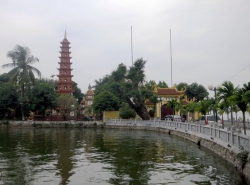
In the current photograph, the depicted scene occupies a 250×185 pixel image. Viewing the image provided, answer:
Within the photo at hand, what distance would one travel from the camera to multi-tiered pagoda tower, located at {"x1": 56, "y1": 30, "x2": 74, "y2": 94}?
56.6 metres

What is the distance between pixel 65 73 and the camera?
5725cm

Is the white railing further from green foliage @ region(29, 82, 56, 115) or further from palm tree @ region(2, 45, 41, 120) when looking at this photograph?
palm tree @ region(2, 45, 41, 120)

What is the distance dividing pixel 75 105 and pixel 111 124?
8.41 meters

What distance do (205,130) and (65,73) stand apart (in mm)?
42375

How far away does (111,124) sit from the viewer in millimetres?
Answer: 41062

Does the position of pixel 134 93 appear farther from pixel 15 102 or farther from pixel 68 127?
pixel 15 102

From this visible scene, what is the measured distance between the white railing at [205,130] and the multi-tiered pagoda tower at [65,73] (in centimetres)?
1793

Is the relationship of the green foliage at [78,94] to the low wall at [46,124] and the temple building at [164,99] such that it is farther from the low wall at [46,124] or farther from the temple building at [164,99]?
the temple building at [164,99]

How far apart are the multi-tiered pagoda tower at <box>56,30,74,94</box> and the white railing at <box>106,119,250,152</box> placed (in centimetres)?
1793

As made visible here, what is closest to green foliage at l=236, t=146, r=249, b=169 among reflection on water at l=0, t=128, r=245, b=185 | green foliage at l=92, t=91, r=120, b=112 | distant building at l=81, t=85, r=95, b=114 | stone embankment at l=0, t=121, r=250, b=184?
stone embankment at l=0, t=121, r=250, b=184

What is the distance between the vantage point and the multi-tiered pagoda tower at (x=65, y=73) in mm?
56562

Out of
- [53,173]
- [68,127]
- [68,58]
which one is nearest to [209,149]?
[53,173]

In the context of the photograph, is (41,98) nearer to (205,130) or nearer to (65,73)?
(65,73)

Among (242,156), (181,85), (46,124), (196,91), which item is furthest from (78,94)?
(242,156)
